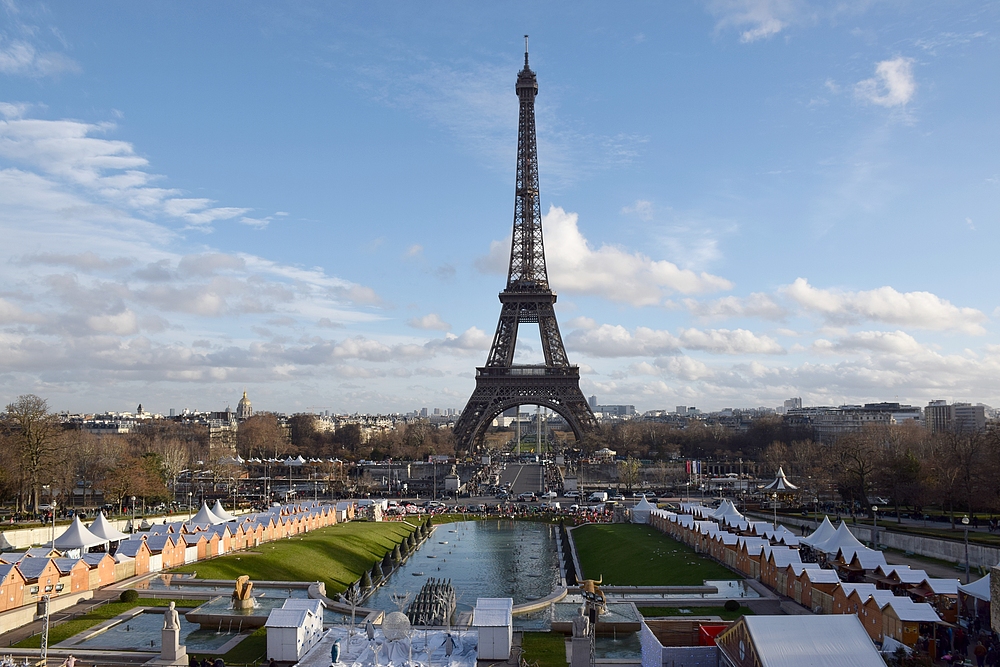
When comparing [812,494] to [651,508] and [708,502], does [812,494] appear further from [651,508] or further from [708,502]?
[651,508]

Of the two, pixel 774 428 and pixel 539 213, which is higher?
pixel 539 213

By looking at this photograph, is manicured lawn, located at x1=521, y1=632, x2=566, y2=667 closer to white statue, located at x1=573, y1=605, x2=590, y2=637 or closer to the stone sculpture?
white statue, located at x1=573, y1=605, x2=590, y2=637

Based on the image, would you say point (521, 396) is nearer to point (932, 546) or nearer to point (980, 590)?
point (932, 546)

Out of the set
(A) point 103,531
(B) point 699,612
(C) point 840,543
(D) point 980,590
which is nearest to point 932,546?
(C) point 840,543

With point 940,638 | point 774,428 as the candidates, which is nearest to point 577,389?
point 774,428

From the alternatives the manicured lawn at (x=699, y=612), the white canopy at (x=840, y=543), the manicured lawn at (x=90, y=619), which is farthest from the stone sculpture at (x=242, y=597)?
the white canopy at (x=840, y=543)

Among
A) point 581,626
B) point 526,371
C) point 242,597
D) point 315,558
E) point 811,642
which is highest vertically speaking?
point 526,371
